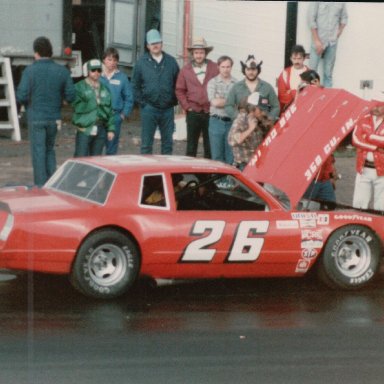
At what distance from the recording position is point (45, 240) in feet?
29.6

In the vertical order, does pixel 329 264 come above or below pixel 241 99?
below

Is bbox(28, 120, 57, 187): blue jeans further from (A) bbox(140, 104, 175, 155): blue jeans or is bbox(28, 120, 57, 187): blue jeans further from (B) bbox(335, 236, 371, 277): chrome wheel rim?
(B) bbox(335, 236, 371, 277): chrome wheel rim

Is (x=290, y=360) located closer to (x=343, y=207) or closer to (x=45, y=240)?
(x=45, y=240)

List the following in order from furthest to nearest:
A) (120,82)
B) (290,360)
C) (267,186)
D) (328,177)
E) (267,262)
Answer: (120,82) < (328,177) < (267,186) < (267,262) < (290,360)

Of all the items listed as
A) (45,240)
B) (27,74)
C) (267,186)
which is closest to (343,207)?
(267,186)

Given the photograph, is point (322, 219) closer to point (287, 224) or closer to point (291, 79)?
point (287, 224)

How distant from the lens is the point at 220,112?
14.4 m


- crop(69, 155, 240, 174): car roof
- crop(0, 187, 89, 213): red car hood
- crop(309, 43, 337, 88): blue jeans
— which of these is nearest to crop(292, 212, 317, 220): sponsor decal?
crop(69, 155, 240, 174): car roof

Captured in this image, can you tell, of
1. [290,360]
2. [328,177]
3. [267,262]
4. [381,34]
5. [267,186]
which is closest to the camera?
[290,360]

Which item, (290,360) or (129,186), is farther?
(129,186)

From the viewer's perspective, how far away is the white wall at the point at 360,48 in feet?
60.6

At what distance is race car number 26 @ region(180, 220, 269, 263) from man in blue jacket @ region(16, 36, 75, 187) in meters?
4.54

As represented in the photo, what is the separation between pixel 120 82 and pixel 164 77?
0.56m

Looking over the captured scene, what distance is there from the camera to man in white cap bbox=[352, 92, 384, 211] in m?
12.5
